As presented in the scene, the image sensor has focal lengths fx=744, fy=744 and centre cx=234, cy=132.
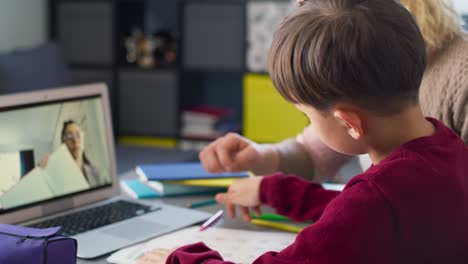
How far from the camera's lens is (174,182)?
5.06ft

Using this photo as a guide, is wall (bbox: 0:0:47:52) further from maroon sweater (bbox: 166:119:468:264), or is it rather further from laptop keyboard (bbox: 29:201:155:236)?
maroon sweater (bbox: 166:119:468:264)

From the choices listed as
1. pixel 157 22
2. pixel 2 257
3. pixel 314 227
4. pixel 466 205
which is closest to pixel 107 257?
pixel 2 257

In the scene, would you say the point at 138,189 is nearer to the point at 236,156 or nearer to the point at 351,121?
the point at 236,156

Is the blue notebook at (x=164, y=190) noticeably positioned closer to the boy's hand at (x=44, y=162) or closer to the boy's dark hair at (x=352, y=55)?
the boy's hand at (x=44, y=162)

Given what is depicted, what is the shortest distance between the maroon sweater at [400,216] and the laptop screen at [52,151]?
576 mm

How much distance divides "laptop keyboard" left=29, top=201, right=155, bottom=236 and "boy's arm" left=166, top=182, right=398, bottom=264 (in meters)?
0.54

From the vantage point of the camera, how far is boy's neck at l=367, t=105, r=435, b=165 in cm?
92

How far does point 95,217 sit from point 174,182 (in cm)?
22

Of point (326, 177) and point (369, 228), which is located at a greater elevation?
point (369, 228)

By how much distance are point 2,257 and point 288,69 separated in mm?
Answer: 449

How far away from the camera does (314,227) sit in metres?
0.87

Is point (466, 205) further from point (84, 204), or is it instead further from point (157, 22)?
point (157, 22)

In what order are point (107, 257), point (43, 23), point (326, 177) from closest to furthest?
point (107, 257) → point (326, 177) → point (43, 23)

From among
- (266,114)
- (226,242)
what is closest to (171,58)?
(266,114)
